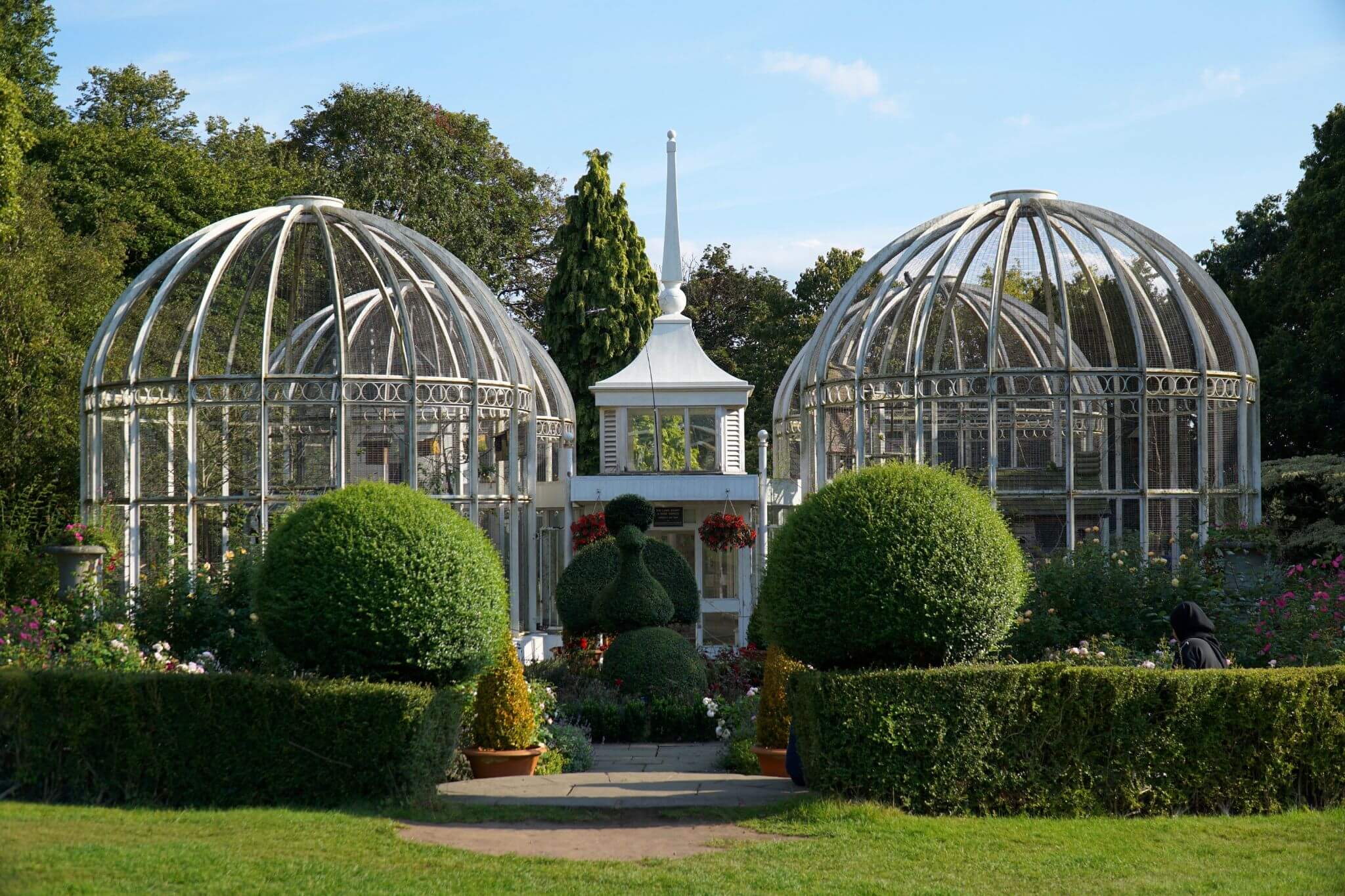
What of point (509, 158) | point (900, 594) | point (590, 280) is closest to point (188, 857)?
point (900, 594)

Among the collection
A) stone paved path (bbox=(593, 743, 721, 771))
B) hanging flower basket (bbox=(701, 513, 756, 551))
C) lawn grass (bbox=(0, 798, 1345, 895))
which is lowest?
stone paved path (bbox=(593, 743, 721, 771))

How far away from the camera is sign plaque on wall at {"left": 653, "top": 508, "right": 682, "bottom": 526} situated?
19.9 m

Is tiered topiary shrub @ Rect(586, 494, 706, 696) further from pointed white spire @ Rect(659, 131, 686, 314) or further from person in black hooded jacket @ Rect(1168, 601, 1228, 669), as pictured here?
pointed white spire @ Rect(659, 131, 686, 314)

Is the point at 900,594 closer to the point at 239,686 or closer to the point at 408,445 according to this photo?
the point at 239,686

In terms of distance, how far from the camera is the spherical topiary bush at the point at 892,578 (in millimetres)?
8945

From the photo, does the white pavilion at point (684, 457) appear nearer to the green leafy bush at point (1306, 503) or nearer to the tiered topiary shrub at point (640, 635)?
the tiered topiary shrub at point (640, 635)

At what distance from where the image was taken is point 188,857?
7.04 metres

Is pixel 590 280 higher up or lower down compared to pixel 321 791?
higher up

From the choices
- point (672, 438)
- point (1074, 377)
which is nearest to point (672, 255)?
point (672, 438)

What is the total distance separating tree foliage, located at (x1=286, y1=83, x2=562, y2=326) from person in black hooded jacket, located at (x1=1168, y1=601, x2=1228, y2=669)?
26039 mm

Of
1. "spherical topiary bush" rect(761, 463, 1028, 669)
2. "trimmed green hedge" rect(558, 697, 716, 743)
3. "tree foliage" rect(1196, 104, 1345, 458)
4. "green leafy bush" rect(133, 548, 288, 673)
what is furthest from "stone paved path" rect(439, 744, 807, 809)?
"tree foliage" rect(1196, 104, 1345, 458)

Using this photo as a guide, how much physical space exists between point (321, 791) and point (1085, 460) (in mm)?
11800

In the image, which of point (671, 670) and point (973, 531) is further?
point (671, 670)

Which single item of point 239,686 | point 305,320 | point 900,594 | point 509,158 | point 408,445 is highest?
point 509,158
